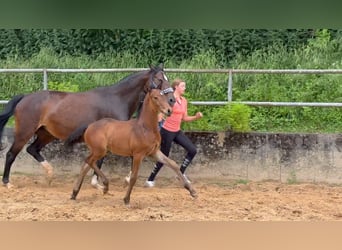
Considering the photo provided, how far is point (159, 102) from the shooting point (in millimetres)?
6168

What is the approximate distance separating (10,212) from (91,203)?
3.50 ft

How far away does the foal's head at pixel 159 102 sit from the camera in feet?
20.1

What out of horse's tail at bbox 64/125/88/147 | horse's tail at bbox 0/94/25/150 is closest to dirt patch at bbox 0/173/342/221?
horse's tail at bbox 64/125/88/147

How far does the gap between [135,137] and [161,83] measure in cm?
68

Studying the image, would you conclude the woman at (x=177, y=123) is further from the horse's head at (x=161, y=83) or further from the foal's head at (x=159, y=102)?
the foal's head at (x=159, y=102)

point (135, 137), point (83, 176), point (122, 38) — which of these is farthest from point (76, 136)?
point (122, 38)

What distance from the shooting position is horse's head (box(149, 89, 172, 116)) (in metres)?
6.11

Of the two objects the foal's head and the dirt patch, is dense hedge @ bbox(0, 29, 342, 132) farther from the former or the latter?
the foal's head

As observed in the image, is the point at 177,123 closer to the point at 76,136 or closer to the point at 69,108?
the point at 76,136

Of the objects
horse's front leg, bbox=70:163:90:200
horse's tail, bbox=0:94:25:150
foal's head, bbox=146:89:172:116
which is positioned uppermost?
foal's head, bbox=146:89:172:116

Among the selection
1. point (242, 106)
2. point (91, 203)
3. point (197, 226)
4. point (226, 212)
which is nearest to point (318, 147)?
point (242, 106)

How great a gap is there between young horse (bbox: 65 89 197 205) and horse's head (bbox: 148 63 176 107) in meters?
0.09

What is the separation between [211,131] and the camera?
833 centimetres

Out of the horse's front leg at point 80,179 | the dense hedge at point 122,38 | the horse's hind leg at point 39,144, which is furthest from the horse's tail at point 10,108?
the dense hedge at point 122,38
